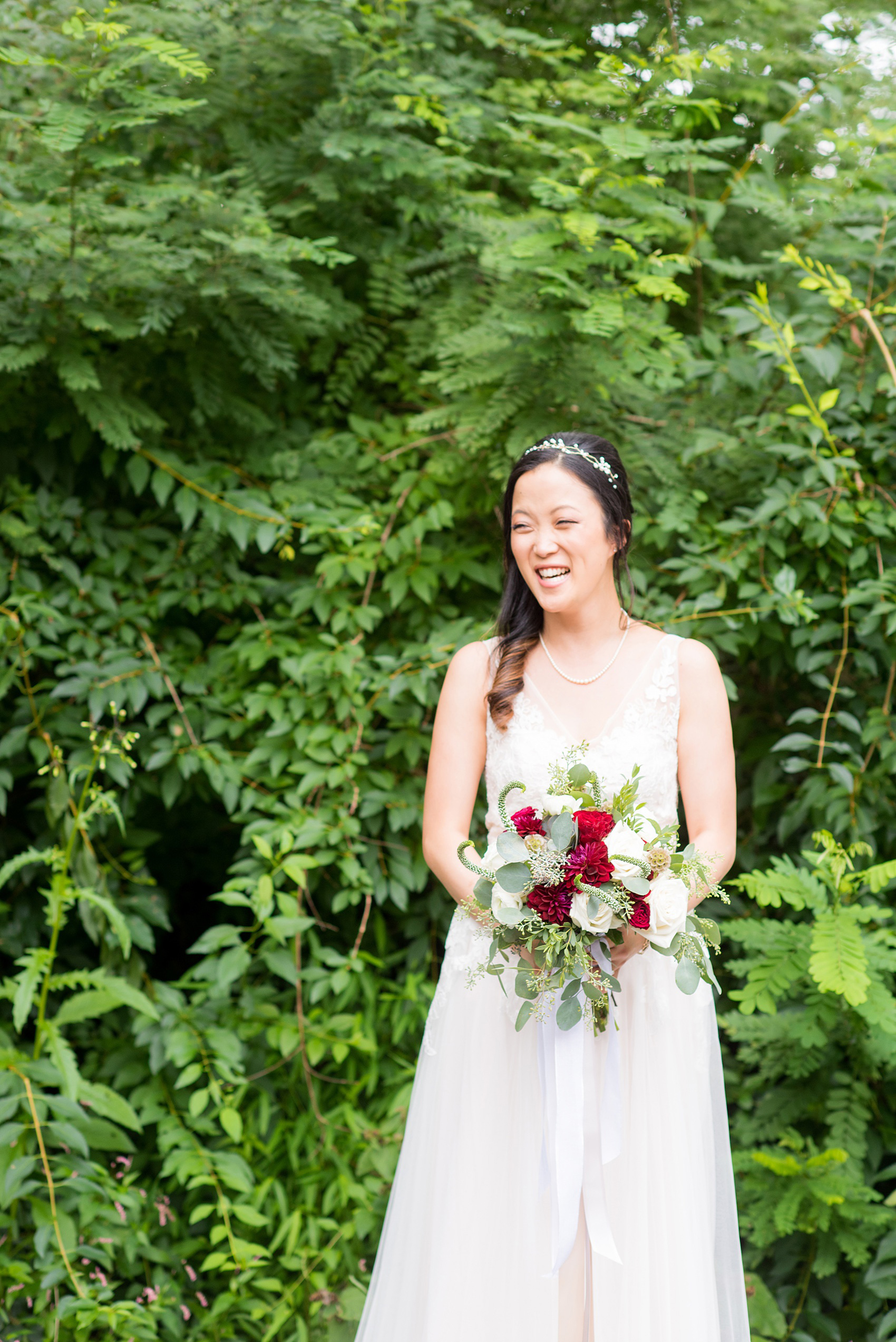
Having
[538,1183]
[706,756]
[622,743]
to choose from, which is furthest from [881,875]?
[538,1183]

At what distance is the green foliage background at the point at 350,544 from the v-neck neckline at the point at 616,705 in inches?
29.8

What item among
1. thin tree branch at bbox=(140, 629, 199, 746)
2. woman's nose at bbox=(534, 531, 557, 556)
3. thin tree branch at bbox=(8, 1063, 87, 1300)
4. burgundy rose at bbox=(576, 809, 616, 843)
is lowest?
thin tree branch at bbox=(8, 1063, 87, 1300)

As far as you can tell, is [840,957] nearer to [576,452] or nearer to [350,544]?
[576,452]

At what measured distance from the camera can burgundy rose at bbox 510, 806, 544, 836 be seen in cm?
177

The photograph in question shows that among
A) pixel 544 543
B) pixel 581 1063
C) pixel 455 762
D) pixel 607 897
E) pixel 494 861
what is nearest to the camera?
pixel 607 897

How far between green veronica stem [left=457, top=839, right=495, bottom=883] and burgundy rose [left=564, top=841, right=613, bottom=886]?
0.16 m

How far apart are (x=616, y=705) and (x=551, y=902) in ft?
1.99

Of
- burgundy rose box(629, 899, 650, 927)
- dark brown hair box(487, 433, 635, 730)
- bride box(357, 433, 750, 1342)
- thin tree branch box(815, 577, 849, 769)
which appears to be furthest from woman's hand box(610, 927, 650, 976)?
thin tree branch box(815, 577, 849, 769)

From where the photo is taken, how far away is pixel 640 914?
1736mm

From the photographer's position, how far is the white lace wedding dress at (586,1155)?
2.02m

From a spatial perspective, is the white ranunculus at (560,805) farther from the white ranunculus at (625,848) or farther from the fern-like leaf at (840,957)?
the fern-like leaf at (840,957)

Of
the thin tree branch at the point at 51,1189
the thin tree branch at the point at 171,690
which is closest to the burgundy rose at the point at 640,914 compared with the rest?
the thin tree branch at the point at 51,1189

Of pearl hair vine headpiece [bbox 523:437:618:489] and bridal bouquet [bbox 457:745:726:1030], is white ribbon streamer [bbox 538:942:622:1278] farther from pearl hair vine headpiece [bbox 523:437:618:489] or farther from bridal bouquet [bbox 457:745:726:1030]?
pearl hair vine headpiece [bbox 523:437:618:489]

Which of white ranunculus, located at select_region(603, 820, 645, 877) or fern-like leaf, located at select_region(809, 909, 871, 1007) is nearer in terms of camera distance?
white ranunculus, located at select_region(603, 820, 645, 877)
